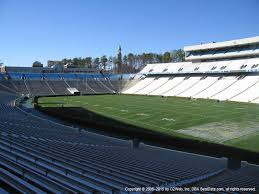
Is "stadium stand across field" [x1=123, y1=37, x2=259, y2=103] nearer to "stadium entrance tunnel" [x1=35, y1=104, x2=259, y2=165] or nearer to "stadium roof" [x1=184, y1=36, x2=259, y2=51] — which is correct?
"stadium roof" [x1=184, y1=36, x2=259, y2=51]

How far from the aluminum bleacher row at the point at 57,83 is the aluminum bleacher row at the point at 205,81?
7424 millimetres

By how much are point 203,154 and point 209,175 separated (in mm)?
7448

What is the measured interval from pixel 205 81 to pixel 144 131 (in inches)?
1567

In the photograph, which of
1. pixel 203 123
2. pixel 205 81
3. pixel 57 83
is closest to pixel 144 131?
pixel 203 123

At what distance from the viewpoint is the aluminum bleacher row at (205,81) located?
51.9m

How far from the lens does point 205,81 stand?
61.0m

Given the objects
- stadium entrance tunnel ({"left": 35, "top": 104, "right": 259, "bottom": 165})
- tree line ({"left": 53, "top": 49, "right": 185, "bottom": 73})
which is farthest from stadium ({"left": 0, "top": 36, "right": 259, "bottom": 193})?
tree line ({"left": 53, "top": 49, "right": 185, "bottom": 73})

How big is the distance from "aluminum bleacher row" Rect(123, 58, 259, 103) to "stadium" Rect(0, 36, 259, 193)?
232 millimetres

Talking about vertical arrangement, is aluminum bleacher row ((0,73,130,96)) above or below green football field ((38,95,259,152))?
above

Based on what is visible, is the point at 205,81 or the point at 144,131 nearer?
the point at 144,131

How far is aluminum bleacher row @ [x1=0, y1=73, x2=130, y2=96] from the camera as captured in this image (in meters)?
68.1

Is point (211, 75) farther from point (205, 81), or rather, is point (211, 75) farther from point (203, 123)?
point (203, 123)

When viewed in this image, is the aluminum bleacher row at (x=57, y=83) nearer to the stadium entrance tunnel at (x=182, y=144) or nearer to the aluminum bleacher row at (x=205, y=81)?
the aluminum bleacher row at (x=205, y=81)

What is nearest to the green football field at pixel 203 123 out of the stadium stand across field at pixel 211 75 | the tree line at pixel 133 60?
the stadium stand across field at pixel 211 75
